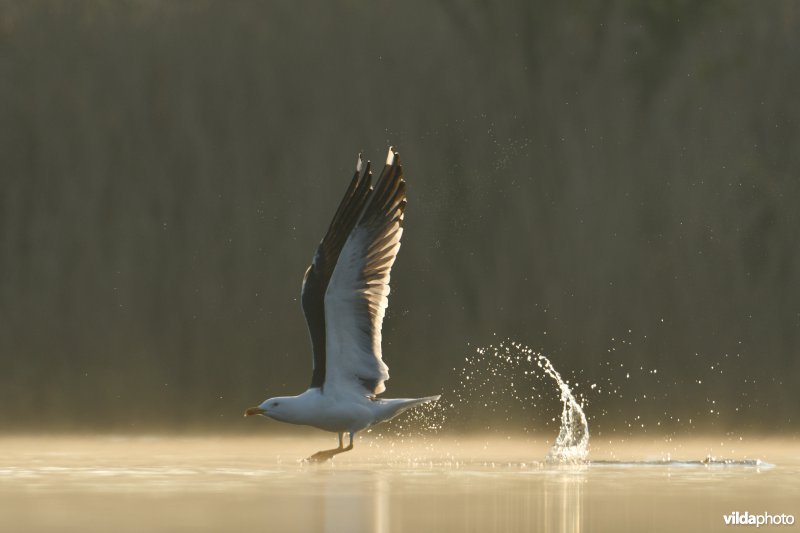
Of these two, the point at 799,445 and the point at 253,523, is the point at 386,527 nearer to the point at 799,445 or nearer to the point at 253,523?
the point at 253,523

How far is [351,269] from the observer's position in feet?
47.1

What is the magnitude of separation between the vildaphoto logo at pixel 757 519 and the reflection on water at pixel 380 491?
12 cm

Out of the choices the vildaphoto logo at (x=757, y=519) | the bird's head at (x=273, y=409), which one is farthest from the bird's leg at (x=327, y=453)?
the vildaphoto logo at (x=757, y=519)

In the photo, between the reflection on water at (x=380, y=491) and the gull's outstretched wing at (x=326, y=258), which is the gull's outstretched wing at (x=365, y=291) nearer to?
the gull's outstretched wing at (x=326, y=258)

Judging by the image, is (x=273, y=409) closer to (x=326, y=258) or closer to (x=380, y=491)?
(x=326, y=258)

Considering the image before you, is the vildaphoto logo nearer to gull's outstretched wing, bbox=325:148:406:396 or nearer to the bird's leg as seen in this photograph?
gull's outstretched wing, bbox=325:148:406:396

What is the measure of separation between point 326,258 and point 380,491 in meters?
2.12

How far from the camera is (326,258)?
14.5 metres

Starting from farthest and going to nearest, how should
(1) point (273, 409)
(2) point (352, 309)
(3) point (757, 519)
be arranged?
1. (1) point (273, 409)
2. (2) point (352, 309)
3. (3) point (757, 519)

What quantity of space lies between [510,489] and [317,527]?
247 cm

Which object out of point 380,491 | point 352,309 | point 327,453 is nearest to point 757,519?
point 380,491

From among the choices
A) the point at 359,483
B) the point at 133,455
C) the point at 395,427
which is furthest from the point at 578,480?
the point at 395,427

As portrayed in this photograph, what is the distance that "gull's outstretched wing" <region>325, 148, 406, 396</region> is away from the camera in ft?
47.1

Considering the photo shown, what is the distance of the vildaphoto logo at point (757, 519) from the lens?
451 inches
